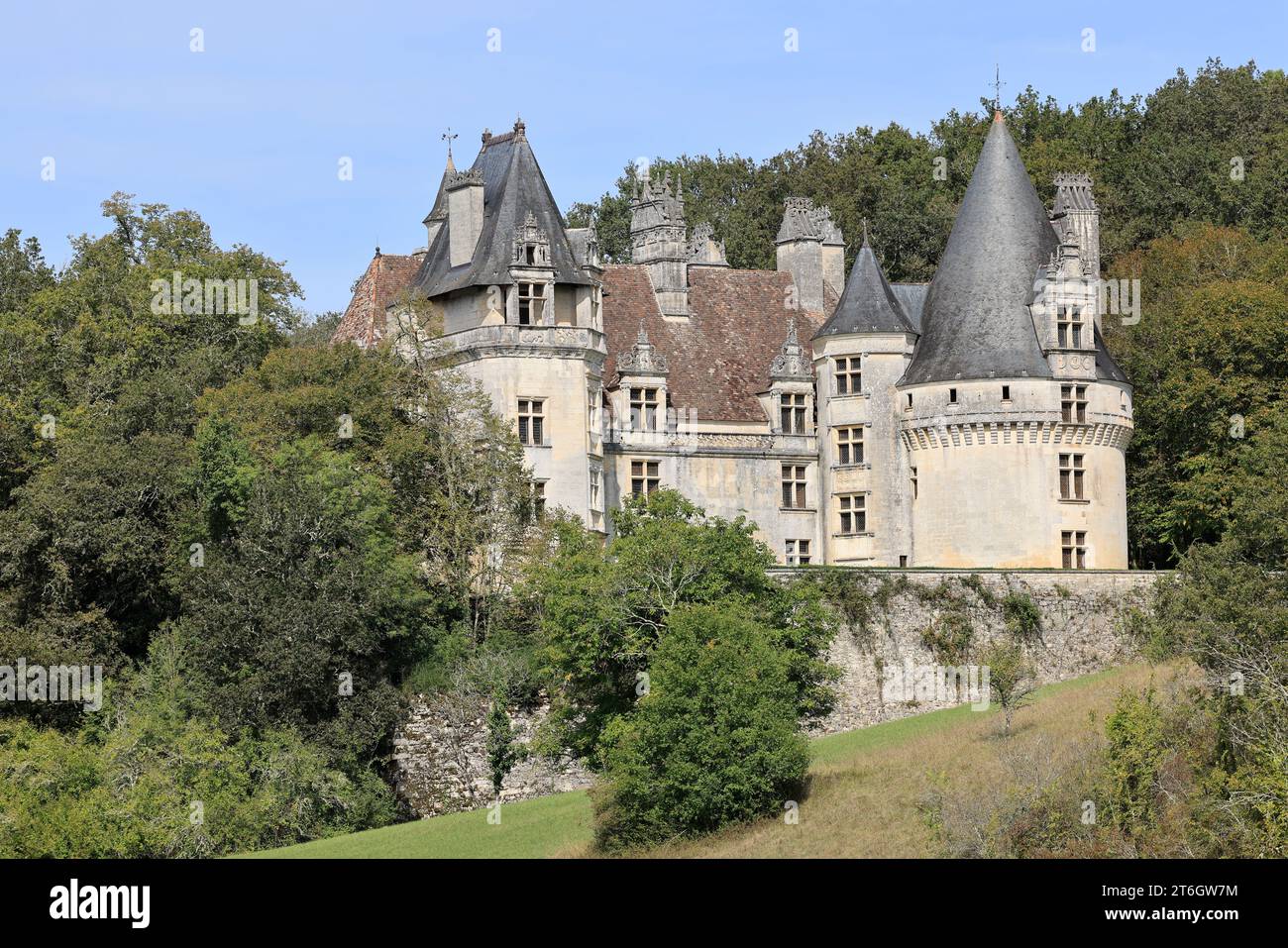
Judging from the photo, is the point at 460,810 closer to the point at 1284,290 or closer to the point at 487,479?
the point at 487,479

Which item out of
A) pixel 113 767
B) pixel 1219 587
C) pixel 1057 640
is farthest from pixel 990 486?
pixel 113 767

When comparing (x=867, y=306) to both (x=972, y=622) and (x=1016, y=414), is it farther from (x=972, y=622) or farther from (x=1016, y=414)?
(x=972, y=622)

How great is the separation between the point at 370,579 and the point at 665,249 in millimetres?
14906

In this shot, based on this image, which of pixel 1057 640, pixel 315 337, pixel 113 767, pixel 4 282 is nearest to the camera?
pixel 113 767

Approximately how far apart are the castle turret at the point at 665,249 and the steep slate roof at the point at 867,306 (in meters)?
3.82

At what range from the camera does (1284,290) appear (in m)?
63.5

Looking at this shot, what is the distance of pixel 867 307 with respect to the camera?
6262 centimetres

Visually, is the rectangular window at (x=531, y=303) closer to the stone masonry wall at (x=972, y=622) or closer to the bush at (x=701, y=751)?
the stone masonry wall at (x=972, y=622)

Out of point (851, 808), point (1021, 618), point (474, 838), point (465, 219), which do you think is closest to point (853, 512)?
point (1021, 618)

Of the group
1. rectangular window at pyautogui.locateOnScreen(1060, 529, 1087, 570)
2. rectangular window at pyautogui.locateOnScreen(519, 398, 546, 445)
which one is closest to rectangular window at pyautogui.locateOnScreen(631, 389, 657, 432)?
rectangular window at pyautogui.locateOnScreen(519, 398, 546, 445)

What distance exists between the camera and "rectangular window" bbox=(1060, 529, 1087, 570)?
198 ft

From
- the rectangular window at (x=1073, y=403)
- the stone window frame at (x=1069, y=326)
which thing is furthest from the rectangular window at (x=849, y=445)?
the stone window frame at (x=1069, y=326)

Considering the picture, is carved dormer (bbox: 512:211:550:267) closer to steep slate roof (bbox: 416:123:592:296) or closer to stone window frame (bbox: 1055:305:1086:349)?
steep slate roof (bbox: 416:123:592:296)
